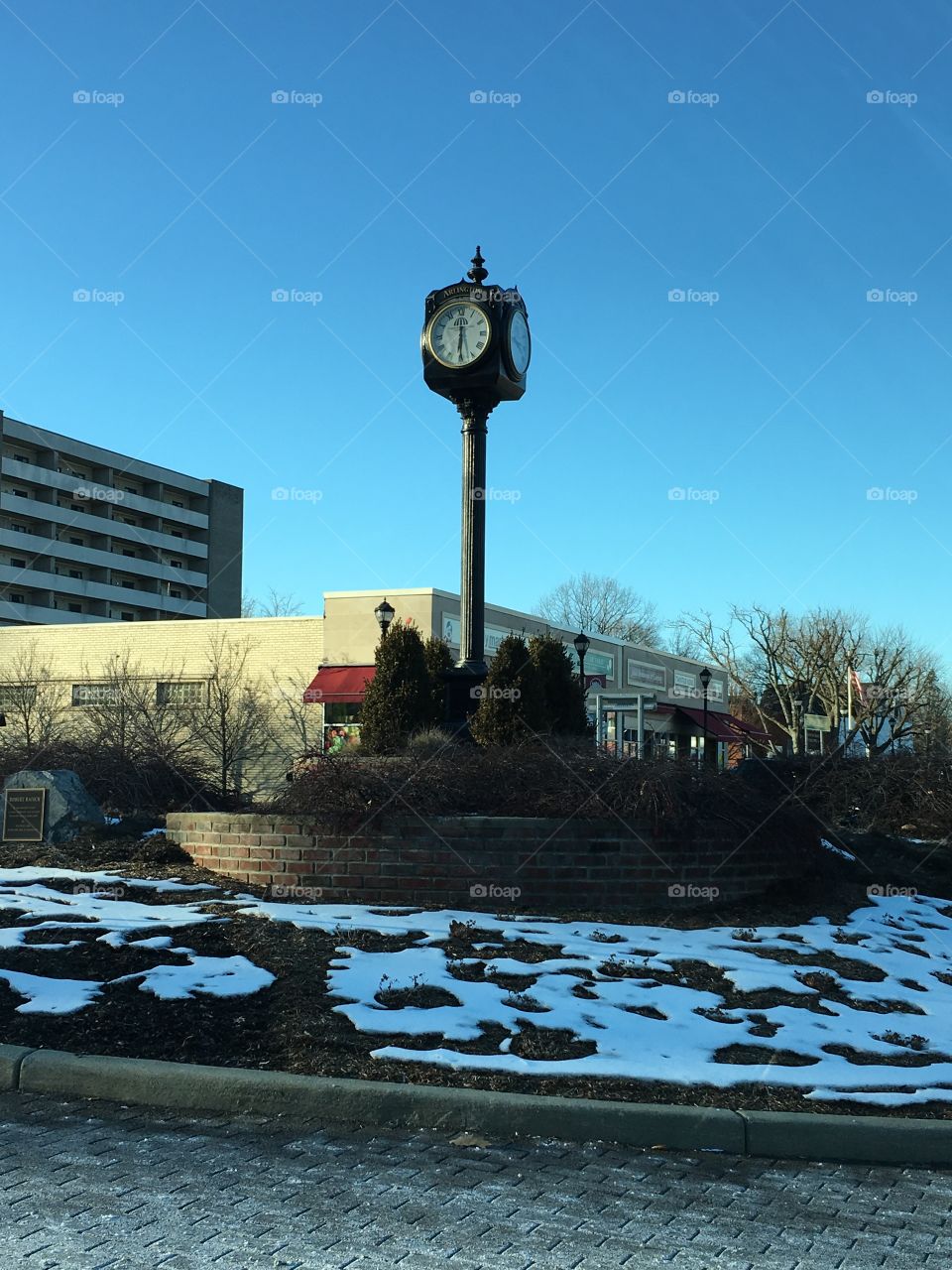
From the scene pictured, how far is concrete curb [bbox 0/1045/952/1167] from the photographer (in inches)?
196

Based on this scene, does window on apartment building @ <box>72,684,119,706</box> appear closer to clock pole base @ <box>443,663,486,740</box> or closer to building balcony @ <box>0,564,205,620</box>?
clock pole base @ <box>443,663,486,740</box>

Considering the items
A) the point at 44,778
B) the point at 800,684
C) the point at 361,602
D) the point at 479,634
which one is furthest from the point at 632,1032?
the point at 800,684

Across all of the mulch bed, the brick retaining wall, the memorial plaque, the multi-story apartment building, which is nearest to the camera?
the mulch bed

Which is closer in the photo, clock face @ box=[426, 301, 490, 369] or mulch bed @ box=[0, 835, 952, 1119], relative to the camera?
mulch bed @ box=[0, 835, 952, 1119]

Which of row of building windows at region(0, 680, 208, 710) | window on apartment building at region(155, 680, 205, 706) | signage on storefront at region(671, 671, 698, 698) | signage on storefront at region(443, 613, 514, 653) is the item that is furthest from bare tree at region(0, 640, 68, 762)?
signage on storefront at region(671, 671, 698, 698)

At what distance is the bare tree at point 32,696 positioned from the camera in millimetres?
28234

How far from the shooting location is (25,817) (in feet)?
38.2

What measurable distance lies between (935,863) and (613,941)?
16.7ft

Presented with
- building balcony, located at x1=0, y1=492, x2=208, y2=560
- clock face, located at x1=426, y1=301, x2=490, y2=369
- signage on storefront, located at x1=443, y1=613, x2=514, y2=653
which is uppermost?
building balcony, located at x1=0, y1=492, x2=208, y2=560

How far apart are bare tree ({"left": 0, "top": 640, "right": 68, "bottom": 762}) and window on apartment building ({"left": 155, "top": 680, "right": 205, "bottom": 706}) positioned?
9.88 feet

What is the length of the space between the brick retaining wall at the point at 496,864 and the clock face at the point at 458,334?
799 cm

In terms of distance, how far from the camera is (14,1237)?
3.76m

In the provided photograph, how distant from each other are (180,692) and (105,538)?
5603cm

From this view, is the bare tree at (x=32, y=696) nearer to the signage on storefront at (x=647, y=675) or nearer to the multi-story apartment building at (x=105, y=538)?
the signage on storefront at (x=647, y=675)
